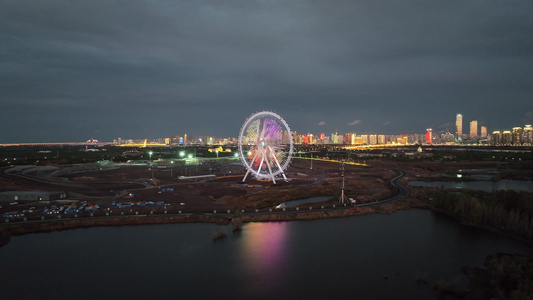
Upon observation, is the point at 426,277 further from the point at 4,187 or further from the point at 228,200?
the point at 4,187

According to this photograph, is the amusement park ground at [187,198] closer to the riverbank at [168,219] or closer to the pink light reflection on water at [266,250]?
the riverbank at [168,219]

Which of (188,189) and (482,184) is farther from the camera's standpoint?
(482,184)

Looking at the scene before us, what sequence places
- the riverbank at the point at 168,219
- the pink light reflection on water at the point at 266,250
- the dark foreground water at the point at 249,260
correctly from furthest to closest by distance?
the riverbank at the point at 168,219
the pink light reflection on water at the point at 266,250
the dark foreground water at the point at 249,260


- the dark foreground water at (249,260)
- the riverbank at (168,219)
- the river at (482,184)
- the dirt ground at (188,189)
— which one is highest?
the dirt ground at (188,189)

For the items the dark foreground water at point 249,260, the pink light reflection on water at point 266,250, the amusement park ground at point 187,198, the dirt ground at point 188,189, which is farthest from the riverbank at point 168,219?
the dirt ground at point 188,189

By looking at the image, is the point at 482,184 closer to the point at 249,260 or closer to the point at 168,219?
the point at 249,260

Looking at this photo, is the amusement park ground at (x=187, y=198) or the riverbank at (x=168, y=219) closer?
the riverbank at (x=168, y=219)

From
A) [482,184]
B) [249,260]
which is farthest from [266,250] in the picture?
[482,184]

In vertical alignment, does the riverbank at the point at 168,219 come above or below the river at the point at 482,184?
above
